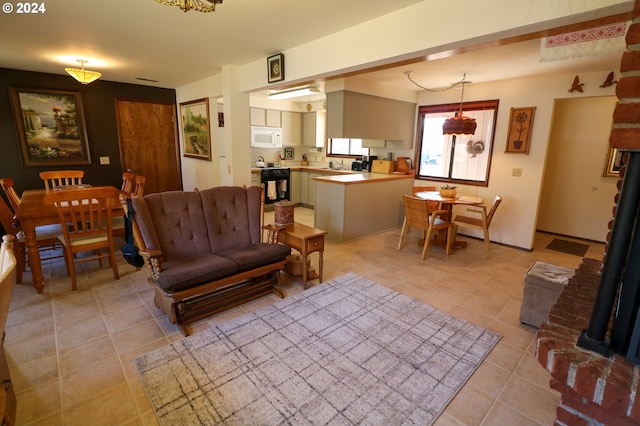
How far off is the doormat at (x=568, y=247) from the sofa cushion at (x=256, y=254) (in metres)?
4.19

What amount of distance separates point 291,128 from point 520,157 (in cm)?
472

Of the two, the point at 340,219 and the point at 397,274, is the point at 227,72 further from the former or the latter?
the point at 397,274

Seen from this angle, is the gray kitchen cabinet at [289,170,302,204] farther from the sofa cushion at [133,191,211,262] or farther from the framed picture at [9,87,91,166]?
the sofa cushion at [133,191,211,262]

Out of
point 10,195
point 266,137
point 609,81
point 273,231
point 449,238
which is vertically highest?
point 609,81

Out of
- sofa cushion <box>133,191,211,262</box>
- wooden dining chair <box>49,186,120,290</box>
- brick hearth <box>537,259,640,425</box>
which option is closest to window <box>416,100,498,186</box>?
brick hearth <box>537,259,640,425</box>

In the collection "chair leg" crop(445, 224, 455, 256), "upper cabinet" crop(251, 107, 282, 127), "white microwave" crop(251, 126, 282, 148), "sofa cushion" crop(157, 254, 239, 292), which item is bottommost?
"chair leg" crop(445, 224, 455, 256)

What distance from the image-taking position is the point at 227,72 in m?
4.09

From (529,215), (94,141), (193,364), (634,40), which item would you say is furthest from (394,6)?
(94,141)

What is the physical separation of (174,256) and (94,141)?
161 inches

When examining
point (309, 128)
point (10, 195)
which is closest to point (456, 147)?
point (309, 128)

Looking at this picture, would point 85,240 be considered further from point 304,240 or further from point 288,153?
point 288,153

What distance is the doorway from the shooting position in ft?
15.1

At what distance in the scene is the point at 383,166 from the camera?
5719 mm

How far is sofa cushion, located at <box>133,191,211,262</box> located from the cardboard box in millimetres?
3757
